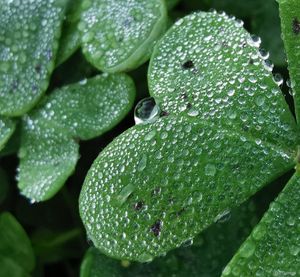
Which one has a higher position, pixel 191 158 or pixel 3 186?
pixel 191 158

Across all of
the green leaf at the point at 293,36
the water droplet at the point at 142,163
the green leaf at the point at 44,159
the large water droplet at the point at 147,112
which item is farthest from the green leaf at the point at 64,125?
the green leaf at the point at 293,36

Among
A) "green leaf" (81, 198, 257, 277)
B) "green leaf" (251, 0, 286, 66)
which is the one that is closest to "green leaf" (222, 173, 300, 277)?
"green leaf" (81, 198, 257, 277)

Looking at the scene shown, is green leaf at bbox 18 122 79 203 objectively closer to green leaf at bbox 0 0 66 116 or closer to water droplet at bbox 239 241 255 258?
green leaf at bbox 0 0 66 116

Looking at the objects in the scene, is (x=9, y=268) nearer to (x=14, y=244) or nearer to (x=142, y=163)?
(x=14, y=244)

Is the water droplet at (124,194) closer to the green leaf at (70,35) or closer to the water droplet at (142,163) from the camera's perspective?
the water droplet at (142,163)

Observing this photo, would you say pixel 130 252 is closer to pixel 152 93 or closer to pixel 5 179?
pixel 152 93

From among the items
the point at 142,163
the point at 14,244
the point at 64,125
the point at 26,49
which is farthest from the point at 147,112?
the point at 14,244

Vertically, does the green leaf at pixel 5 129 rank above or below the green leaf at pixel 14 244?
above
